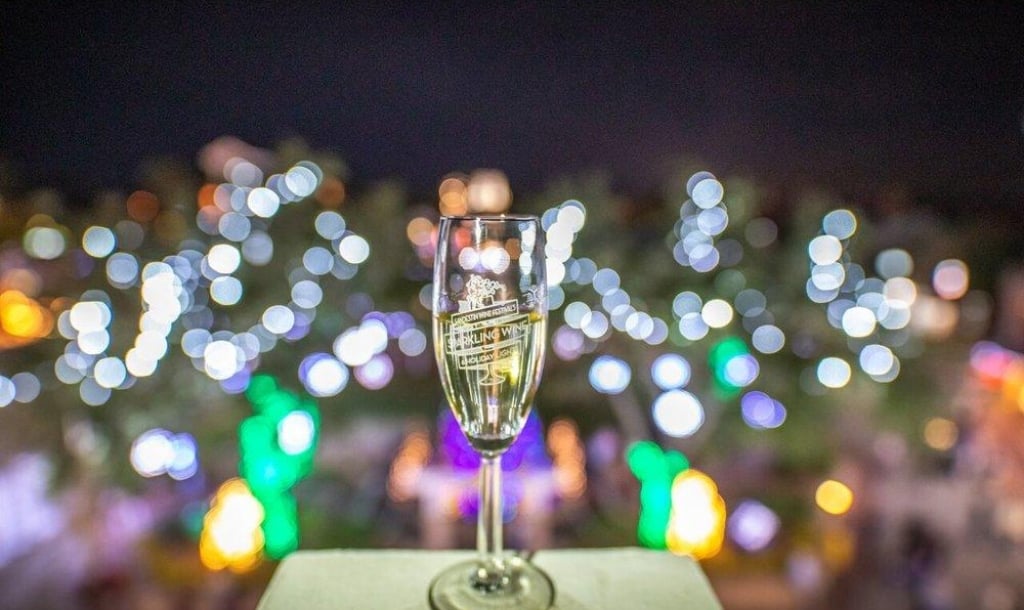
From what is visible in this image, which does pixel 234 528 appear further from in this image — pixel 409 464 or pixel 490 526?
pixel 490 526

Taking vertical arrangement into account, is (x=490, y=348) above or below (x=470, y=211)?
below

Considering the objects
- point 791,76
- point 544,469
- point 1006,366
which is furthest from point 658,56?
point 1006,366

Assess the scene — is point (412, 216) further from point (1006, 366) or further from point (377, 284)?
point (1006, 366)

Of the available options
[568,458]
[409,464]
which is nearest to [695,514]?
[568,458]

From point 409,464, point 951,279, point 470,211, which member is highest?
point 470,211

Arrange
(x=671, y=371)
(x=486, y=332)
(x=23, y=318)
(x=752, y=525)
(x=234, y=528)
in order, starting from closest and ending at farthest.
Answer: (x=486, y=332), (x=23, y=318), (x=671, y=371), (x=234, y=528), (x=752, y=525)

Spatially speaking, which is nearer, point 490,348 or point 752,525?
point 490,348

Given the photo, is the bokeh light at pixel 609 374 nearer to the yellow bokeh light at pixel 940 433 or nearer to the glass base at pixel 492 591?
the yellow bokeh light at pixel 940 433
